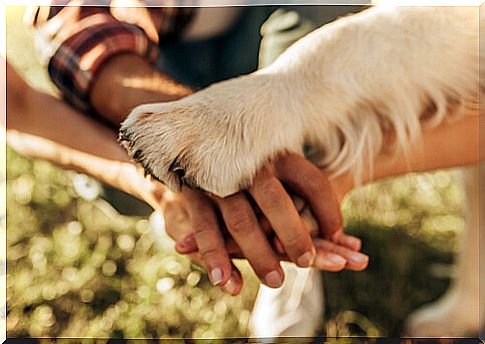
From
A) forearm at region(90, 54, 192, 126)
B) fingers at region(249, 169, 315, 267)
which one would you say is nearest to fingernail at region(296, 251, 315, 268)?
fingers at region(249, 169, 315, 267)

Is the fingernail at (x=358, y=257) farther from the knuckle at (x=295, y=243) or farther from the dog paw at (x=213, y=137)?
the dog paw at (x=213, y=137)

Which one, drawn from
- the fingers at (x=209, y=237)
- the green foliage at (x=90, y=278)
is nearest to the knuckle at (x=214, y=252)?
the fingers at (x=209, y=237)

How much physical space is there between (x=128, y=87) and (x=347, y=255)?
0.45 meters

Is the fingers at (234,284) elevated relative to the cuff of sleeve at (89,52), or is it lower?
lower

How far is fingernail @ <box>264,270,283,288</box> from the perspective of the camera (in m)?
1.36

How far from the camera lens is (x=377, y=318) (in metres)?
1.43

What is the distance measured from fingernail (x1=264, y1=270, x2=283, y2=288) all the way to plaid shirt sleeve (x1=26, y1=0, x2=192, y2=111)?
40 centimetres

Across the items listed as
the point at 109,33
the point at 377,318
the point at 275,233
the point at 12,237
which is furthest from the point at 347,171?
the point at 12,237

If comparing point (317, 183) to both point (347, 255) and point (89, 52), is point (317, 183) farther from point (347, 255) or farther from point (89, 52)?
point (89, 52)

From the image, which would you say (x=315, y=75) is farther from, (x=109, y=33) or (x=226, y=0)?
(x=109, y=33)

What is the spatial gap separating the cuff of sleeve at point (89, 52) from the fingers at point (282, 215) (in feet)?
1.05

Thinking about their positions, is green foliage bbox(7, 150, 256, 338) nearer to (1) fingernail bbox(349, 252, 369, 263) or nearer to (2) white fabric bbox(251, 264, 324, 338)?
(2) white fabric bbox(251, 264, 324, 338)

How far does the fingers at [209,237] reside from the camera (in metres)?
1.29

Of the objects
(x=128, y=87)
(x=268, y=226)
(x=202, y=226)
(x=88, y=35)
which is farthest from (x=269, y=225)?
(x=88, y=35)
